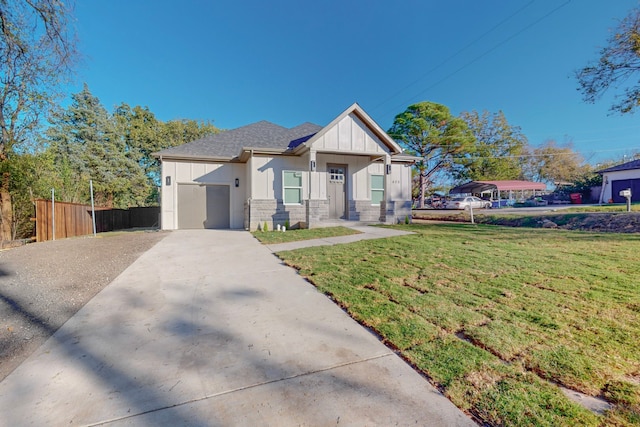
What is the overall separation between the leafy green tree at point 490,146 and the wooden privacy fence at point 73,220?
3404 cm

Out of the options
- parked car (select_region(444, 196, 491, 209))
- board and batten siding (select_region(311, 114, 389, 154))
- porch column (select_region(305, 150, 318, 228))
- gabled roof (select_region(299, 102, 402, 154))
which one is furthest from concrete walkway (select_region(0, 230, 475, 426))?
parked car (select_region(444, 196, 491, 209))

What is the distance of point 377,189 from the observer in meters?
12.7

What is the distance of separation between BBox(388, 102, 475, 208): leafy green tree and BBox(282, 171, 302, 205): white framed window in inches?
834

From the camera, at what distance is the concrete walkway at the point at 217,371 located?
5.19 feet

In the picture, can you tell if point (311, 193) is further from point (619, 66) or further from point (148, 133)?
point (148, 133)

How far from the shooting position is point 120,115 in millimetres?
23891

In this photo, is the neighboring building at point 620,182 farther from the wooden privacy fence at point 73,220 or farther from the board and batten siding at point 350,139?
the wooden privacy fence at point 73,220

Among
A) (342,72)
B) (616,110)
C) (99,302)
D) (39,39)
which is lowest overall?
A: (99,302)

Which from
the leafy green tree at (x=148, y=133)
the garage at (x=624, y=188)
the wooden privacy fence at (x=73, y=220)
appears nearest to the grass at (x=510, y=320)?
the wooden privacy fence at (x=73, y=220)

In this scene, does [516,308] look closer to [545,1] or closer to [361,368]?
[361,368]

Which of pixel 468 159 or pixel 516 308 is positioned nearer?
pixel 516 308

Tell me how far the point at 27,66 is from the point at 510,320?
13.5 meters

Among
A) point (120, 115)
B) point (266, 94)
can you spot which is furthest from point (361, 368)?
point (120, 115)

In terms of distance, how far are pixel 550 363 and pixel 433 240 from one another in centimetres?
517
